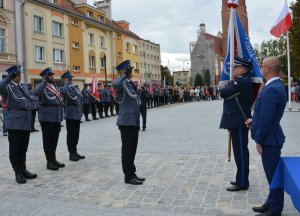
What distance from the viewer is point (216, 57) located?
94.8 meters

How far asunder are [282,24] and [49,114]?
12610 mm

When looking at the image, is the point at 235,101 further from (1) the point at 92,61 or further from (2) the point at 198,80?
(2) the point at 198,80

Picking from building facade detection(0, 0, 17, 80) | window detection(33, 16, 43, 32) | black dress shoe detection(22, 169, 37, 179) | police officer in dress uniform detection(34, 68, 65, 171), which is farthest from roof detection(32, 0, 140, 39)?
black dress shoe detection(22, 169, 37, 179)

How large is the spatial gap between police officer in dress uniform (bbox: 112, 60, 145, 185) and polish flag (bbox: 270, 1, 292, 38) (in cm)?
1192

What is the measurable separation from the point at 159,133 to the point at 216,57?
8482 centimetres

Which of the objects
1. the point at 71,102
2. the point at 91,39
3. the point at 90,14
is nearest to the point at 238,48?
the point at 71,102

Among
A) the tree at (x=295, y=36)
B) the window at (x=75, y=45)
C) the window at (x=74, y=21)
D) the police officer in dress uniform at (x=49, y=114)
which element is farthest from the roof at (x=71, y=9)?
the police officer in dress uniform at (x=49, y=114)

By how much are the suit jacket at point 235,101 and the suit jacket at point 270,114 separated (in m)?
0.89

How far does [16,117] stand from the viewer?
6.62 m

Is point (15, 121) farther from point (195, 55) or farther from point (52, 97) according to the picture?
point (195, 55)

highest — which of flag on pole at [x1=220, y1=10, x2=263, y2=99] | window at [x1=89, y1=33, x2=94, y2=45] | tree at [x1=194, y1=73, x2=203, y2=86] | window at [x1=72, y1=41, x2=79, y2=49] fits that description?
window at [x1=89, y1=33, x2=94, y2=45]

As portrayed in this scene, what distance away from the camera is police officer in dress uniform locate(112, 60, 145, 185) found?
6.25 m

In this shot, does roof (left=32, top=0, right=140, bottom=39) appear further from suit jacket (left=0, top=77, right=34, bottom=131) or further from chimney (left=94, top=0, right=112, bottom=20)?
suit jacket (left=0, top=77, right=34, bottom=131)

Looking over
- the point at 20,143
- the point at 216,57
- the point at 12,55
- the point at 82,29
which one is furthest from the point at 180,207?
the point at 216,57
